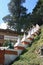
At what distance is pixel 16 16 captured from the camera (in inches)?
1169

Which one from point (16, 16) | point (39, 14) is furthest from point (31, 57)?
point (16, 16)

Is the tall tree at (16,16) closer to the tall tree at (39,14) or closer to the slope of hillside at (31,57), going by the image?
the tall tree at (39,14)

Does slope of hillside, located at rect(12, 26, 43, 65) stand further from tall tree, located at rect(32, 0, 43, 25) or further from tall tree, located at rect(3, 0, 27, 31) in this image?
tall tree, located at rect(3, 0, 27, 31)

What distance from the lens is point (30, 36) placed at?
20188mm

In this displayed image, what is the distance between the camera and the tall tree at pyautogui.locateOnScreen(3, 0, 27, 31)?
2910 cm

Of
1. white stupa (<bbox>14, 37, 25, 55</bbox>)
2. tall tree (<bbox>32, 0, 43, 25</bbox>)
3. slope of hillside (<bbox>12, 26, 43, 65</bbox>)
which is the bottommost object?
slope of hillside (<bbox>12, 26, 43, 65</bbox>)

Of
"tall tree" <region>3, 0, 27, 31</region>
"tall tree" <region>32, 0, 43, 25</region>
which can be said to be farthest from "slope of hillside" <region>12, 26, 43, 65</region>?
"tall tree" <region>3, 0, 27, 31</region>

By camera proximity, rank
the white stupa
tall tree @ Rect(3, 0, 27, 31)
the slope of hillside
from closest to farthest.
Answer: the slope of hillside
the white stupa
tall tree @ Rect(3, 0, 27, 31)

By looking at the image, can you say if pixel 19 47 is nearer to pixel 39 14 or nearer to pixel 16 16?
pixel 39 14

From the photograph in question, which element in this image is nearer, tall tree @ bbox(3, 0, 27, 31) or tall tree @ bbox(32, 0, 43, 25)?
tall tree @ bbox(32, 0, 43, 25)

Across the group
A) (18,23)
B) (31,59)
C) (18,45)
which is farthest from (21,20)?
(31,59)

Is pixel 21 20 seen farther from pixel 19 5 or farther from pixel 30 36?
pixel 30 36

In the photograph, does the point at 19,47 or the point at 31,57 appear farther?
the point at 19,47

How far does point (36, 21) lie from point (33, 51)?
1092cm
